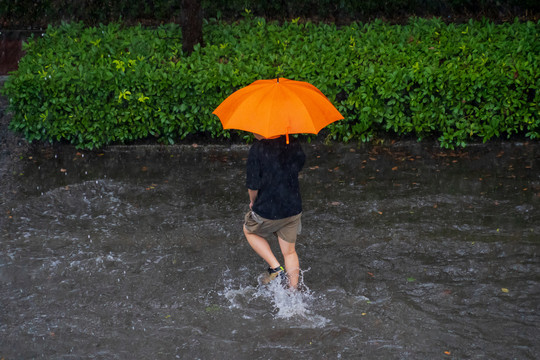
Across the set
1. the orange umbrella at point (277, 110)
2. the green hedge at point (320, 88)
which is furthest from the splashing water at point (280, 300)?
the green hedge at point (320, 88)

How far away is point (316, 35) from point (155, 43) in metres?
2.35

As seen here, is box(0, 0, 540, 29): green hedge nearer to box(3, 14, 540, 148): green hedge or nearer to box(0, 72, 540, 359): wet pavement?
box(3, 14, 540, 148): green hedge

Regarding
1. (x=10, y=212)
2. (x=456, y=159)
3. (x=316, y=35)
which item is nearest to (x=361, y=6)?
(x=316, y=35)

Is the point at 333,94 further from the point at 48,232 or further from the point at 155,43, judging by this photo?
the point at 48,232

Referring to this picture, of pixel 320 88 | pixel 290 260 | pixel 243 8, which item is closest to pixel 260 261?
pixel 290 260

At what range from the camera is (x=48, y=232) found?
20.1 feet

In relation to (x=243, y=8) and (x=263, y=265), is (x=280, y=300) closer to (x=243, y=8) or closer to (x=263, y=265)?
(x=263, y=265)

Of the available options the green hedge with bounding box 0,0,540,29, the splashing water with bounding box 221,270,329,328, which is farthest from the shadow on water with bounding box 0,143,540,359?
the green hedge with bounding box 0,0,540,29

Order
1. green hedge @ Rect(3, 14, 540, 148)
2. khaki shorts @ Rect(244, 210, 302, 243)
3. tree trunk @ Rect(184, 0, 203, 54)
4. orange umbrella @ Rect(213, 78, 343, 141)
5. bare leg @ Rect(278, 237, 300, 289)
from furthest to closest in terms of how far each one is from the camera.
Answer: tree trunk @ Rect(184, 0, 203, 54), green hedge @ Rect(3, 14, 540, 148), bare leg @ Rect(278, 237, 300, 289), khaki shorts @ Rect(244, 210, 302, 243), orange umbrella @ Rect(213, 78, 343, 141)

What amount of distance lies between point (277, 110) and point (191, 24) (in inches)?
191

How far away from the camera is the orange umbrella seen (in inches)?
171

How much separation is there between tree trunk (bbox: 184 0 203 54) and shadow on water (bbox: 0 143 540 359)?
179 cm

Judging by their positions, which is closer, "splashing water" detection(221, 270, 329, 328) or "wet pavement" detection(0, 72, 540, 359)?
"wet pavement" detection(0, 72, 540, 359)

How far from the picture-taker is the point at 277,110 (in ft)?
14.4
